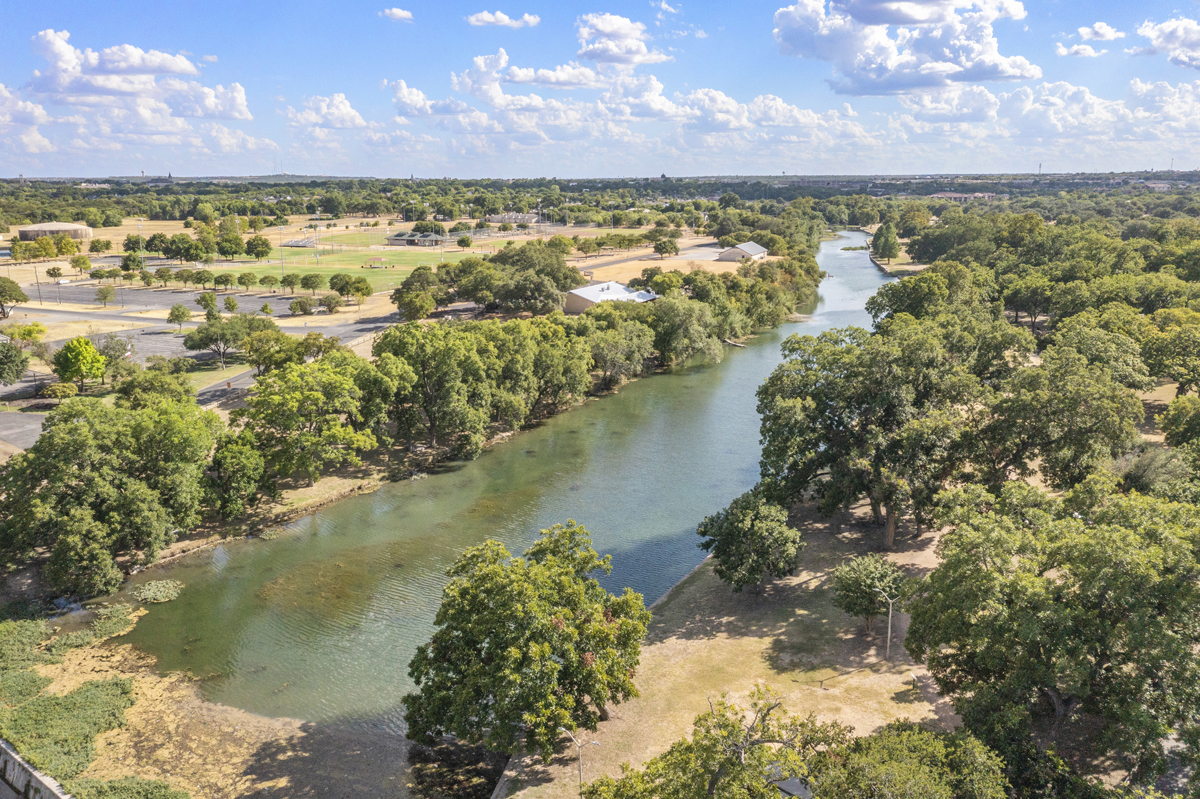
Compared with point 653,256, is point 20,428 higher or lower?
lower

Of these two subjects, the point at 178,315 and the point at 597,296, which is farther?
the point at 597,296

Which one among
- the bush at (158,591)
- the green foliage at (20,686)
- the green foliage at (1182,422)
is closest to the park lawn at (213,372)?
the bush at (158,591)

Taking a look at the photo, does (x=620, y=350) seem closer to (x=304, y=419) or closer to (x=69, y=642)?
(x=304, y=419)

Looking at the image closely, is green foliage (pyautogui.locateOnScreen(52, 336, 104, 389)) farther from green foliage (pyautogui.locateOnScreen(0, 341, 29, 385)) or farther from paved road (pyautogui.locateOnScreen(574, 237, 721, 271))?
paved road (pyautogui.locateOnScreen(574, 237, 721, 271))

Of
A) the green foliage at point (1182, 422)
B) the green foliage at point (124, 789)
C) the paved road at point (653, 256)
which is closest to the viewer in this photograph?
the green foliage at point (124, 789)

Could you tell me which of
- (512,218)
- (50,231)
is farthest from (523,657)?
(512,218)

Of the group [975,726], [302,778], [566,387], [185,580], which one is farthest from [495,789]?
[566,387]

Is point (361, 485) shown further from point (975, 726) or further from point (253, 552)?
point (975, 726)

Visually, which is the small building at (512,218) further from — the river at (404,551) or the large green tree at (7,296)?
the river at (404,551)
